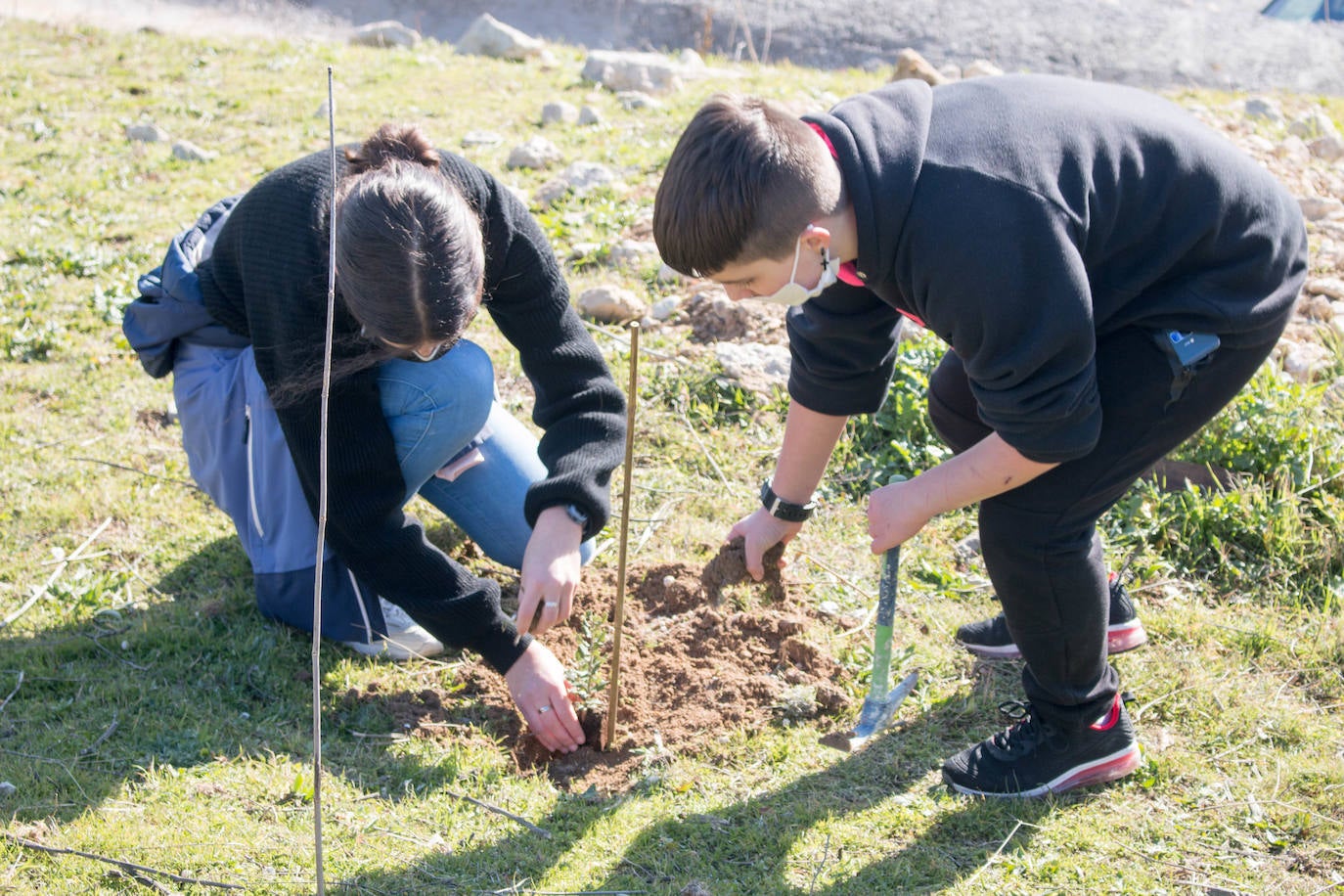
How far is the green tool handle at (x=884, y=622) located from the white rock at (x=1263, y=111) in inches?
199

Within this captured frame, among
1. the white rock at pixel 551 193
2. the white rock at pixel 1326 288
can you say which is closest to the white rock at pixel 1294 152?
the white rock at pixel 1326 288

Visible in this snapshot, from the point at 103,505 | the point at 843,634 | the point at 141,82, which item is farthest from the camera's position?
the point at 141,82

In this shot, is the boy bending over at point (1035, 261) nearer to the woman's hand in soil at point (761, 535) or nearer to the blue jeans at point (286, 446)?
the woman's hand in soil at point (761, 535)

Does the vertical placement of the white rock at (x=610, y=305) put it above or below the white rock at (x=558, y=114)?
below

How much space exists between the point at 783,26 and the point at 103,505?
10.7m

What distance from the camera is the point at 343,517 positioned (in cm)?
244

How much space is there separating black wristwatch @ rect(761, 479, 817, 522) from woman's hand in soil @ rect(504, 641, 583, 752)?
66cm

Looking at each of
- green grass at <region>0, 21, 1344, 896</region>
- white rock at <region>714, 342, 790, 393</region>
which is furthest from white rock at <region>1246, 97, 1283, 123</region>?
white rock at <region>714, 342, 790, 393</region>

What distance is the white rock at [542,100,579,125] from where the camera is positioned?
6035mm

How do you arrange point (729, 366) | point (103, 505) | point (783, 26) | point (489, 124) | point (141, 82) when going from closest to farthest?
point (103, 505), point (729, 366), point (489, 124), point (141, 82), point (783, 26)

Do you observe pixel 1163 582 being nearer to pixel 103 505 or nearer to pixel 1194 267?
pixel 1194 267

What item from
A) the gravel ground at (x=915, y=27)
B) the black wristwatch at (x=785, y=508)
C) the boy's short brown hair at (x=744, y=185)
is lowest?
the gravel ground at (x=915, y=27)

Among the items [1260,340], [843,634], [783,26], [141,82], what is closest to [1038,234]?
[1260,340]

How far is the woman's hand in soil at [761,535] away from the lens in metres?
2.83
